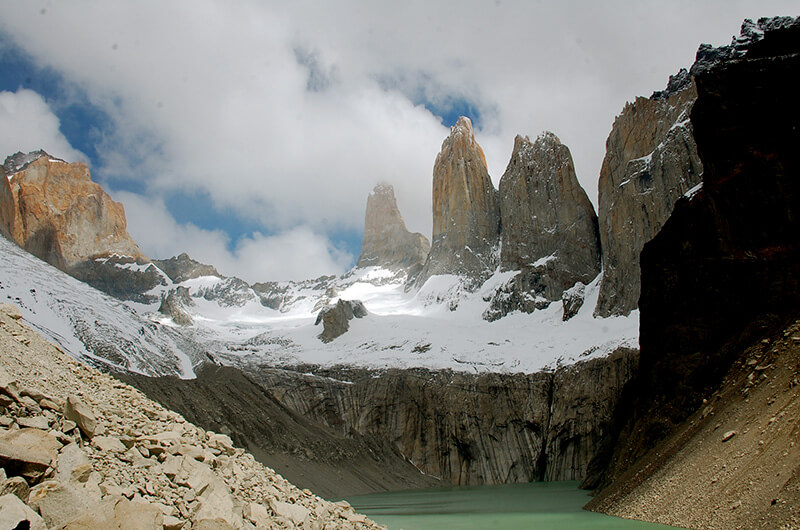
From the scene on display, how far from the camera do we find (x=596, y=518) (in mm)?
23375

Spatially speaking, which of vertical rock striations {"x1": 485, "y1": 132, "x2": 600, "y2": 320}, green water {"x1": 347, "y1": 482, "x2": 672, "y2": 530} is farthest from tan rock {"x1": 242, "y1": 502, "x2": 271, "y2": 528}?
vertical rock striations {"x1": 485, "y1": 132, "x2": 600, "y2": 320}

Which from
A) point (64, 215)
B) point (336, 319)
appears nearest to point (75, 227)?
point (64, 215)

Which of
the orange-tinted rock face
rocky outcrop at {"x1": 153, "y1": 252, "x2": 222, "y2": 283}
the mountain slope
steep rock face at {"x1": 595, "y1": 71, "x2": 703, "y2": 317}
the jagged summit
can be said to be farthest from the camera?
rocky outcrop at {"x1": 153, "y1": 252, "x2": 222, "y2": 283}

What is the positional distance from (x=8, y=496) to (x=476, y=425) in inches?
2246

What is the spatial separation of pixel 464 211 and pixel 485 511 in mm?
79442

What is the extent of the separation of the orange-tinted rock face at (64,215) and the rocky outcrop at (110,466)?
10028 centimetres

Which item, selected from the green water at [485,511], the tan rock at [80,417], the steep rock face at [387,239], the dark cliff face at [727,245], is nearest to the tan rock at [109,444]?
the tan rock at [80,417]

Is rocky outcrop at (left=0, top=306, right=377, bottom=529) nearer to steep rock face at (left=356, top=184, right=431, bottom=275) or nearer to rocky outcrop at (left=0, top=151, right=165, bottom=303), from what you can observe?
rocky outcrop at (left=0, top=151, right=165, bottom=303)

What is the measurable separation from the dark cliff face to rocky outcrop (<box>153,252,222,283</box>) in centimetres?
16459

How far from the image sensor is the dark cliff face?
25.3 m

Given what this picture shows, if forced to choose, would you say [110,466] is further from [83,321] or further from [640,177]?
[640,177]

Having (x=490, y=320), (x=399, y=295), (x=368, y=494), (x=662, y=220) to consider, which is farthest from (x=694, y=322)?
(x=399, y=295)

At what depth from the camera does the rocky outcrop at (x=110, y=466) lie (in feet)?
23.8

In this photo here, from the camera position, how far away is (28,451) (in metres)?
7.52
